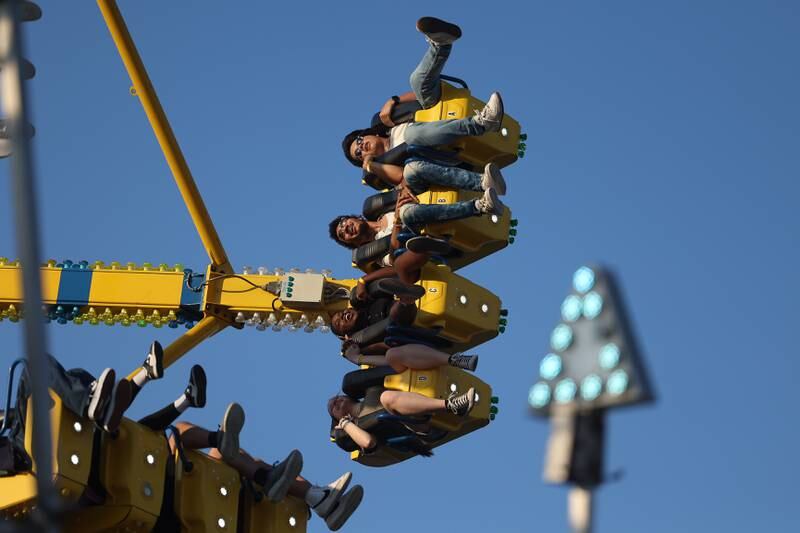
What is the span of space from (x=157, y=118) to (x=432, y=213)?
3436 mm

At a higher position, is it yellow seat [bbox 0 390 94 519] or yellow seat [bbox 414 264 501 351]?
yellow seat [bbox 414 264 501 351]

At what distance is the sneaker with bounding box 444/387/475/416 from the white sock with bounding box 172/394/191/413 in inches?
118

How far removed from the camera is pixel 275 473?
19.6 metres

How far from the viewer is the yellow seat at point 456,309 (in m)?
20.7

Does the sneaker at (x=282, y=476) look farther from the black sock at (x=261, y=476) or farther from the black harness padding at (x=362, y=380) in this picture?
the black harness padding at (x=362, y=380)

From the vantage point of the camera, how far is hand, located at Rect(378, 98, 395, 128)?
72.5ft

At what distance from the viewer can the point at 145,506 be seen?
58.9ft

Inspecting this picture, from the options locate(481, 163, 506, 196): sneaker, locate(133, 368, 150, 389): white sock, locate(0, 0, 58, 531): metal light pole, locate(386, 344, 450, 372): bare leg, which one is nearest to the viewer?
locate(0, 0, 58, 531): metal light pole

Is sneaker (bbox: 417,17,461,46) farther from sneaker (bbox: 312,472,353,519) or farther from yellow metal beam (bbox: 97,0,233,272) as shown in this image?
sneaker (bbox: 312,472,353,519)

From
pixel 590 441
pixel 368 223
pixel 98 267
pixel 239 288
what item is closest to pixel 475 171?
pixel 368 223

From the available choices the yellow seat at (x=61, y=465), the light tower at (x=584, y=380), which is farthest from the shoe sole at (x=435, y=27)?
the light tower at (x=584, y=380)

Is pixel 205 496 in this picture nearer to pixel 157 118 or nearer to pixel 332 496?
pixel 332 496

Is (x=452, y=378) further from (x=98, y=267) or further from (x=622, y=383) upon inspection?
(x=622, y=383)

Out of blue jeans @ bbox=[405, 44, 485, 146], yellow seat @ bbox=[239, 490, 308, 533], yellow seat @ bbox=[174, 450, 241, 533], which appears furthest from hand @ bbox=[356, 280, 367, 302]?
→ yellow seat @ bbox=[174, 450, 241, 533]
